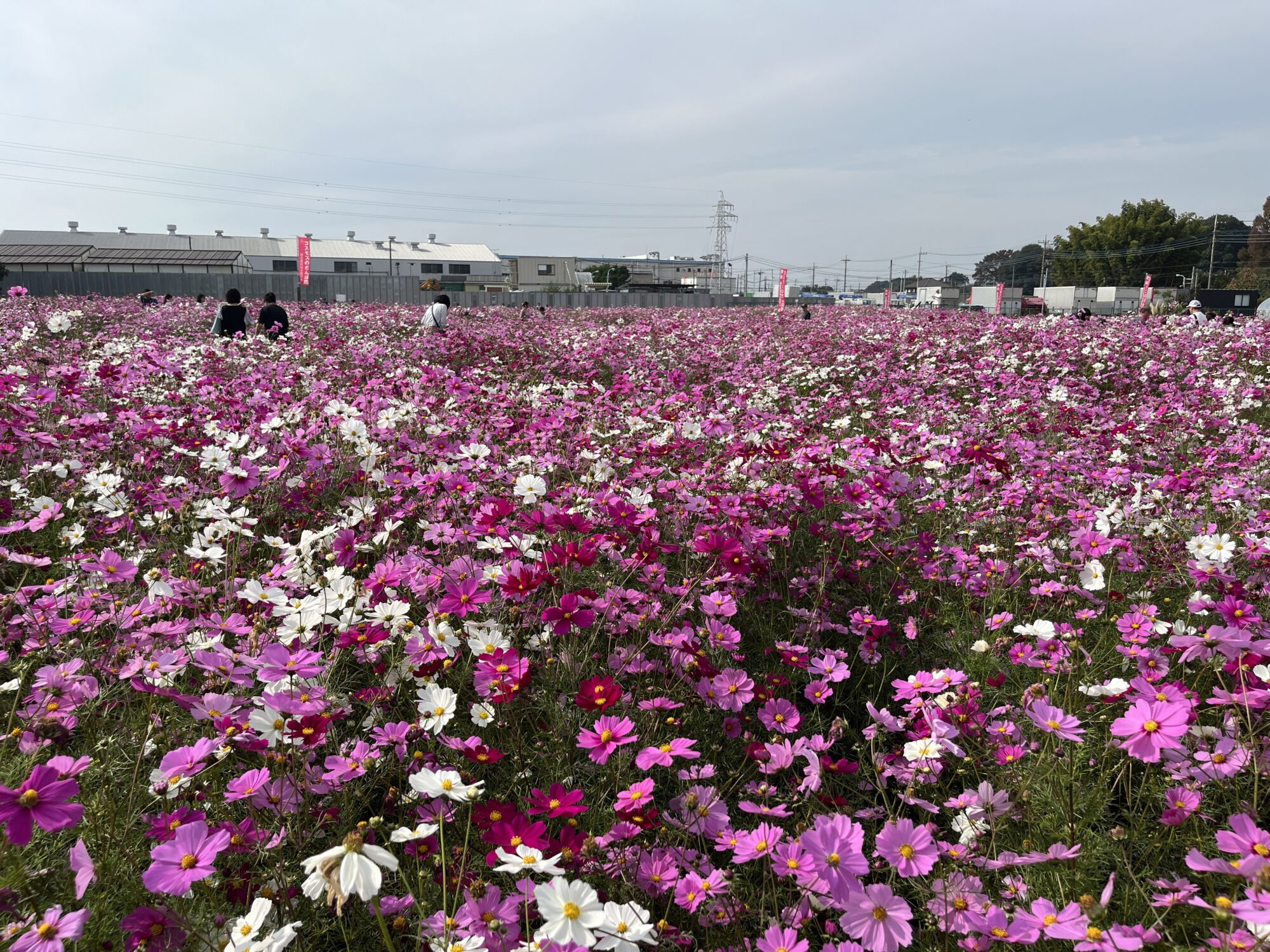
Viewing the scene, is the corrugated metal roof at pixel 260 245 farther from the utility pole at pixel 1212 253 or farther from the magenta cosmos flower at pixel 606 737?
the magenta cosmos flower at pixel 606 737

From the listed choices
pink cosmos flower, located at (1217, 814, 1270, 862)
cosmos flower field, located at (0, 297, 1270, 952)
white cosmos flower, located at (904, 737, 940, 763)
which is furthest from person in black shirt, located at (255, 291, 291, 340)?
pink cosmos flower, located at (1217, 814, 1270, 862)

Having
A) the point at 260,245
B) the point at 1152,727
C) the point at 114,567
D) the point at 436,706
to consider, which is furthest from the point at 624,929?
the point at 260,245

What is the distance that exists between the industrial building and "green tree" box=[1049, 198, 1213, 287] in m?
48.3

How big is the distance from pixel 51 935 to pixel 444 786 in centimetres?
51

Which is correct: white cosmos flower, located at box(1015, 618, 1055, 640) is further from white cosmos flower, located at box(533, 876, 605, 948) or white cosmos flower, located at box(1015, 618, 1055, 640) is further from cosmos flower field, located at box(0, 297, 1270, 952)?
white cosmos flower, located at box(533, 876, 605, 948)

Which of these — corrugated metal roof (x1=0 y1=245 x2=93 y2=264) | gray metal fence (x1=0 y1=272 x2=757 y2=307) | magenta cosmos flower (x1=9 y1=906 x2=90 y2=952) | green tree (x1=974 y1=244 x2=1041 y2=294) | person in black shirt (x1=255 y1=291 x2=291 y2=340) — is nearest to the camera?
magenta cosmos flower (x1=9 y1=906 x2=90 y2=952)

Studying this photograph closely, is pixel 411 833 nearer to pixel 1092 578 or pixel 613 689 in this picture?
pixel 613 689

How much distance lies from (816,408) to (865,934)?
4757 millimetres

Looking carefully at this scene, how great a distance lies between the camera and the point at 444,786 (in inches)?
45.1

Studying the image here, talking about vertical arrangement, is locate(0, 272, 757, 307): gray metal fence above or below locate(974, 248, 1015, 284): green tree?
below

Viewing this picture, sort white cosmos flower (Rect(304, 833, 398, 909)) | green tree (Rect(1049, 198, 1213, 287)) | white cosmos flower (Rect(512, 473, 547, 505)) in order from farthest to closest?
green tree (Rect(1049, 198, 1213, 287)) < white cosmos flower (Rect(512, 473, 547, 505)) < white cosmos flower (Rect(304, 833, 398, 909))

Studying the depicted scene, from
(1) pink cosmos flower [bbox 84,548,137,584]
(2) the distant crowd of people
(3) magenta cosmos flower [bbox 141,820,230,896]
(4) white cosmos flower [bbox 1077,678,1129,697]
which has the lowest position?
(3) magenta cosmos flower [bbox 141,820,230,896]

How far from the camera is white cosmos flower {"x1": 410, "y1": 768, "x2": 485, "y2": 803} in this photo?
109 centimetres

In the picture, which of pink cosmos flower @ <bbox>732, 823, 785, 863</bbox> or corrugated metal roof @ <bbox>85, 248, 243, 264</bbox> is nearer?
pink cosmos flower @ <bbox>732, 823, 785, 863</bbox>
